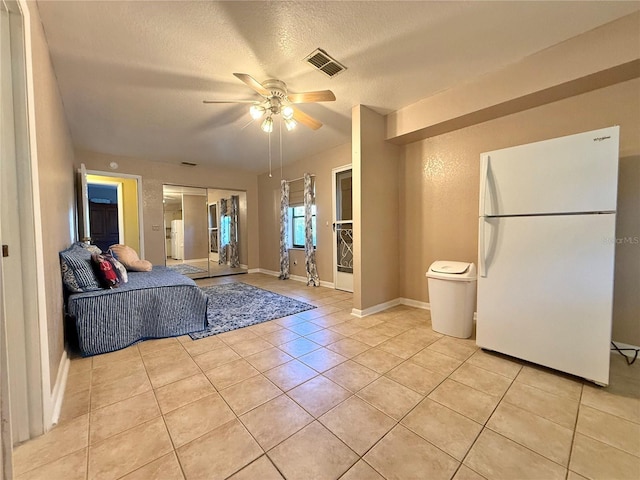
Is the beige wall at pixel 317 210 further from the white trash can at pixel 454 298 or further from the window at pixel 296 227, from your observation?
the white trash can at pixel 454 298

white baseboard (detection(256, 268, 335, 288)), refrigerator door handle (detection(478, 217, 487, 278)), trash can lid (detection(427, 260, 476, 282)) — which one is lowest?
white baseboard (detection(256, 268, 335, 288))

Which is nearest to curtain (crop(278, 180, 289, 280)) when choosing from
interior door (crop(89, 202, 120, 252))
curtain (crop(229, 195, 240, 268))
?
curtain (crop(229, 195, 240, 268))

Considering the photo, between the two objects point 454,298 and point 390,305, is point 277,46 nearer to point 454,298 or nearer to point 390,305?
point 454,298

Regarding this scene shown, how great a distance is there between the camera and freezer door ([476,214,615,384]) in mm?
1693

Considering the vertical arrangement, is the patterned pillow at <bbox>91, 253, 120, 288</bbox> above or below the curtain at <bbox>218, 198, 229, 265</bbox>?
below

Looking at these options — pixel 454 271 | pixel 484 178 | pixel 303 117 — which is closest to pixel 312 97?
pixel 303 117

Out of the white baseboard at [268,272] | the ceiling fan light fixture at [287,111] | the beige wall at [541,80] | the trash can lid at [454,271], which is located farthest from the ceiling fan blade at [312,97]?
the white baseboard at [268,272]

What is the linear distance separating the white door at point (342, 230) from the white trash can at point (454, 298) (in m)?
1.85

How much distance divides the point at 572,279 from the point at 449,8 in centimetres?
209

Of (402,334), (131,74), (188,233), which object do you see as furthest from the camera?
(188,233)

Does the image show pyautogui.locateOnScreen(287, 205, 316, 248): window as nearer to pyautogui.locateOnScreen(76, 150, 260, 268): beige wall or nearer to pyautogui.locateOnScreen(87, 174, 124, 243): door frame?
pyautogui.locateOnScreen(76, 150, 260, 268): beige wall

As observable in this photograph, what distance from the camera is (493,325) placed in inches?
84.0

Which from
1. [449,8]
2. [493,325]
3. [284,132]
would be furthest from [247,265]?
[449,8]

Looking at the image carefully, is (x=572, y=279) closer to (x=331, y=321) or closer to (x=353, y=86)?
(x=331, y=321)
